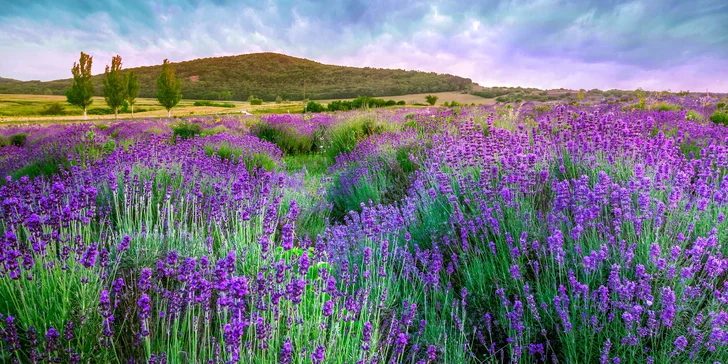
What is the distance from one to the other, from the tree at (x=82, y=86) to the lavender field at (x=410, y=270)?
5228 cm

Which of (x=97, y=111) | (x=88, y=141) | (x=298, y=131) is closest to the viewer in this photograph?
(x=88, y=141)

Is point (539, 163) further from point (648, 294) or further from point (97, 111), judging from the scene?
point (97, 111)

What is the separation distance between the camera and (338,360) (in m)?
1.87

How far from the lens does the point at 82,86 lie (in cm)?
4844

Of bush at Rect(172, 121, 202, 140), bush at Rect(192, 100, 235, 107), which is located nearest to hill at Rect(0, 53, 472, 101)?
bush at Rect(192, 100, 235, 107)

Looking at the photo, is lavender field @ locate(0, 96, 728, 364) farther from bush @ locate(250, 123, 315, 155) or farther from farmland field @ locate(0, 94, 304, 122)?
farmland field @ locate(0, 94, 304, 122)

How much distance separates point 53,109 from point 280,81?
26.7 m

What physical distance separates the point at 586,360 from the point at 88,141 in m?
8.14

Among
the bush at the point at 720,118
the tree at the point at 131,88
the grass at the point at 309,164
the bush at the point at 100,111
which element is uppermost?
the tree at the point at 131,88

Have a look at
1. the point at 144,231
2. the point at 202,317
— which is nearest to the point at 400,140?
the point at 144,231

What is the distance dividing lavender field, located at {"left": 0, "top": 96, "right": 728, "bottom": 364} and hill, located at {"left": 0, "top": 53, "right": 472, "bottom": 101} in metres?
38.5

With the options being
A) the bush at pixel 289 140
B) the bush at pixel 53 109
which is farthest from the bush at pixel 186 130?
the bush at pixel 53 109

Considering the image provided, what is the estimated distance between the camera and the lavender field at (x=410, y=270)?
182cm

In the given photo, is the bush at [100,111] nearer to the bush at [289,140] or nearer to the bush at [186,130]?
the bush at [186,130]
